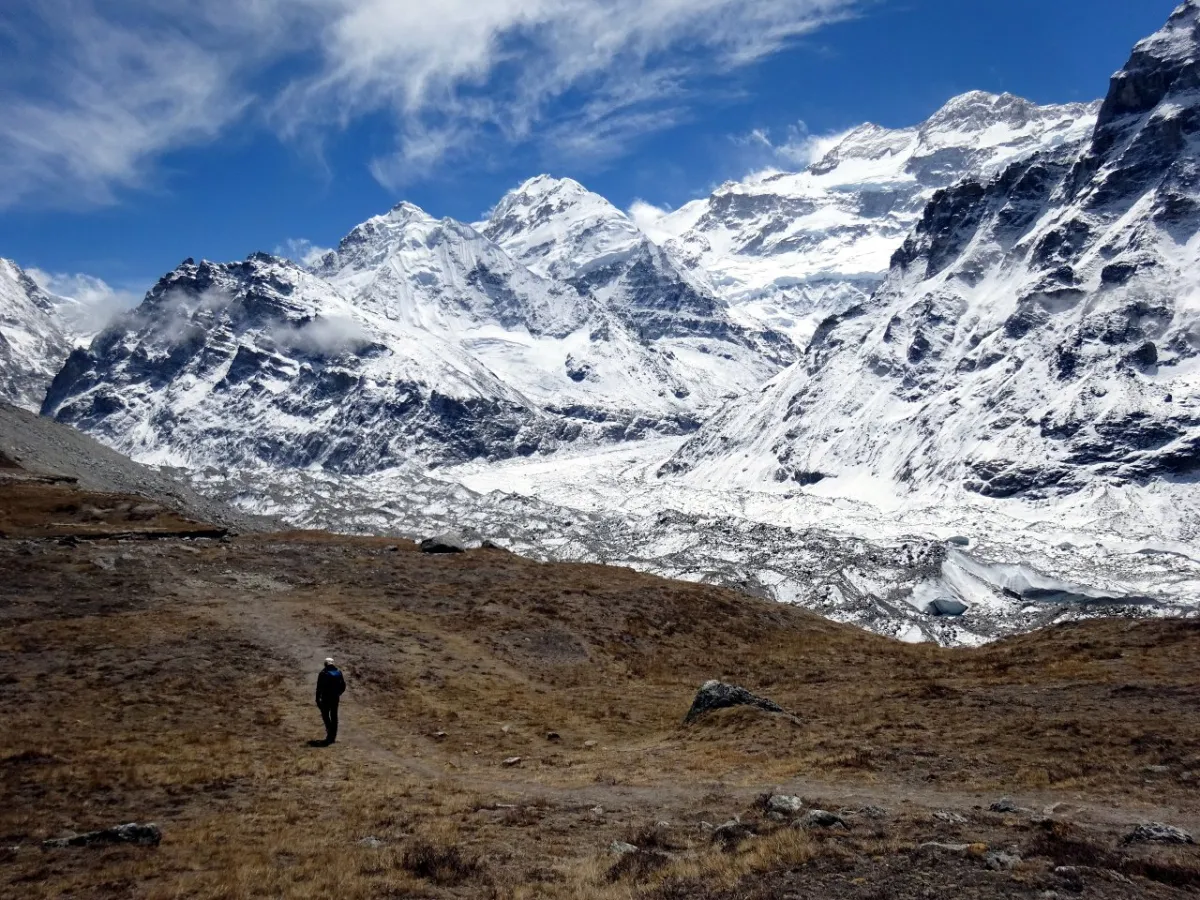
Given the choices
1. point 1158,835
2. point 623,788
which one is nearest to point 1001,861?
point 1158,835

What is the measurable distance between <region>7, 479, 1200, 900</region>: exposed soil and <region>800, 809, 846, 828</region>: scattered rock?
317mm

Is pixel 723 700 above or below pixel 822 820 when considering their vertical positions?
above

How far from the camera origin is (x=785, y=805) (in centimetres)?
1769

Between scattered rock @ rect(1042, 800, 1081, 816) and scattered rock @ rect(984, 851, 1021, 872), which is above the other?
scattered rock @ rect(1042, 800, 1081, 816)

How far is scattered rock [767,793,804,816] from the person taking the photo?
57.3 ft

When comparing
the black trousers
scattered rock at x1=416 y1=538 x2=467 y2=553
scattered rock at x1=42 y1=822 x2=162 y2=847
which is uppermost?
scattered rock at x1=416 y1=538 x2=467 y2=553

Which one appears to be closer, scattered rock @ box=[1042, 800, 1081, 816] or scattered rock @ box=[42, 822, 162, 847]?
scattered rock @ box=[42, 822, 162, 847]

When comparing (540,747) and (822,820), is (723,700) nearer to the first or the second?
(540,747)

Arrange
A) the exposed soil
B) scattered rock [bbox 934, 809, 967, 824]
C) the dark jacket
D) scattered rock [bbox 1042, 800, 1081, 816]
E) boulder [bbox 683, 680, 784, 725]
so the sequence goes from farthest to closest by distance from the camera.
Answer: boulder [bbox 683, 680, 784, 725] → the dark jacket → scattered rock [bbox 1042, 800, 1081, 816] → scattered rock [bbox 934, 809, 967, 824] → the exposed soil

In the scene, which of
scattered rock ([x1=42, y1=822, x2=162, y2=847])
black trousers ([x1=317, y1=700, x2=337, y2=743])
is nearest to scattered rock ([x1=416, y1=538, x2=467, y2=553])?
black trousers ([x1=317, y1=700, x2=337, y2=743])

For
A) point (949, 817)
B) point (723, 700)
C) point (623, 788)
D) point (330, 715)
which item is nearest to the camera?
point (949, 817)

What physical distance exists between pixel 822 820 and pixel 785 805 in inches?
51.8

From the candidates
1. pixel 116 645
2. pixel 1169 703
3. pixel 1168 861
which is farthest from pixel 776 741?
pixel 116 645

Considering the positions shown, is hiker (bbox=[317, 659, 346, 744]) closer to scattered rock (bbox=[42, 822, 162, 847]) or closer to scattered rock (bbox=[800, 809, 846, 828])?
scattered rock (bbox=[42, 822, 162, 847])
